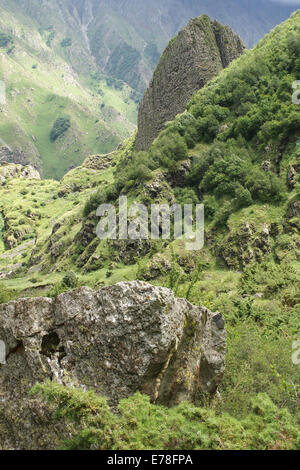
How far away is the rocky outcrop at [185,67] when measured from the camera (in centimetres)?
8638

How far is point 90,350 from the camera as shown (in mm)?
9219

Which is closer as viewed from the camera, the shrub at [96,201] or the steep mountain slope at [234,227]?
the steep mountain slope at [234,227]

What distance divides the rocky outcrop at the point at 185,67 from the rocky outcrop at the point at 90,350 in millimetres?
84318

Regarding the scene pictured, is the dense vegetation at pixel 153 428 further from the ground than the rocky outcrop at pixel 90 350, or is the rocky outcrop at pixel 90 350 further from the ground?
the rocky outcrop at pixel 90 350

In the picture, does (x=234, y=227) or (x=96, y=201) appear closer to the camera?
(x=234, y=227)

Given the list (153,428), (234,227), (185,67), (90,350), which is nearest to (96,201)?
(234,227)

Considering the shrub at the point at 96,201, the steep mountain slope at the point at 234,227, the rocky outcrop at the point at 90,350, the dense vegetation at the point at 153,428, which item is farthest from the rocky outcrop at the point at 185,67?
the dense vegetation at the point at 153,428

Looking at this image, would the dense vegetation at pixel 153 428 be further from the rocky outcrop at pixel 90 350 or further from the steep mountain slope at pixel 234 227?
the steep mountain slope at pixel 234 227

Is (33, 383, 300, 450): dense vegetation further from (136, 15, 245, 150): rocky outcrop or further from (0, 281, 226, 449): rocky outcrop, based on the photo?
(136, 15, 245, 150): rocky outcrop

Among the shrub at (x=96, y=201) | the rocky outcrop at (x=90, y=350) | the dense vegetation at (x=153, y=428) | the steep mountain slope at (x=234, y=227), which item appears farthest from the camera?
the shrub at (x=96, y=201)

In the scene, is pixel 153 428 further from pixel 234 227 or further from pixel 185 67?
pixel 185 67

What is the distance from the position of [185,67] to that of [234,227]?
61331 mm

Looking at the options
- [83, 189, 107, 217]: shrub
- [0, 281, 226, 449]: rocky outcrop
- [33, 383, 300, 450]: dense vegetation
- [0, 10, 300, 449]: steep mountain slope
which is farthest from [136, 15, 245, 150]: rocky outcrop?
[33, 383, 300, 450]: dense vegetation

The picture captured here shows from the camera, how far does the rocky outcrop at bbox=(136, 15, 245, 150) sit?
86.4 m
